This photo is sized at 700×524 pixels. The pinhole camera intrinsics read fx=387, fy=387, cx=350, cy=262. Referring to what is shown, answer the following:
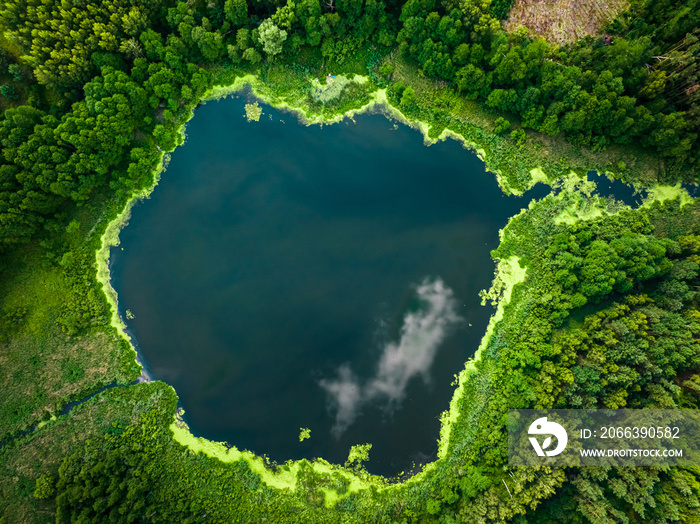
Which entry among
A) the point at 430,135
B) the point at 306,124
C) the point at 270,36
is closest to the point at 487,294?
the point at 430,135

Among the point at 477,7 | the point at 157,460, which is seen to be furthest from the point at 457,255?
the point at 157,460

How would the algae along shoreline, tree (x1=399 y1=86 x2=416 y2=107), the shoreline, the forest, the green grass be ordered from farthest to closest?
tree (x1=399 y1=86 x2=416 y2=107) → the algae along shoreline → the shoreline → the green grass → the forest

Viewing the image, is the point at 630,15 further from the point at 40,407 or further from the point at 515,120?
the point at 40,407

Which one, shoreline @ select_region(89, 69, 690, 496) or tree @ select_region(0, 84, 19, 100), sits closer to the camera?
tree @ select_region(0, 84, 19, 100)

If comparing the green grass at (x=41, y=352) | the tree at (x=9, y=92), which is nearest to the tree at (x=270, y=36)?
the tree at (x=9, y=92)

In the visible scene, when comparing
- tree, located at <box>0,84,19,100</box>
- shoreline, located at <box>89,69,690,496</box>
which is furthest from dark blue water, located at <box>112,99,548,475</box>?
tree, located at <box>0,84,19,100</box>

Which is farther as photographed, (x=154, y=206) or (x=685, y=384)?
(x=154, y=206)

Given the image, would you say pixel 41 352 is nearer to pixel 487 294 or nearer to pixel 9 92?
pixel 9 92

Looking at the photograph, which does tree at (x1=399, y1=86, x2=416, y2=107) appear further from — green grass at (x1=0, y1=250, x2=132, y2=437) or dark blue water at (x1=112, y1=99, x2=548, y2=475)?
green grass at (x1=0, y1=250, x2=132, y2=437)
